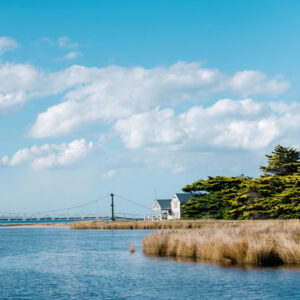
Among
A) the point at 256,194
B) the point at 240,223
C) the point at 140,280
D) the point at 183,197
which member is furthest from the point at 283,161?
the point at 140,280

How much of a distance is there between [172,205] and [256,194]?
116 ft

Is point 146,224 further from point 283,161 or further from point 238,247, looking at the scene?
point 238,247

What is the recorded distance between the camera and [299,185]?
58875mm

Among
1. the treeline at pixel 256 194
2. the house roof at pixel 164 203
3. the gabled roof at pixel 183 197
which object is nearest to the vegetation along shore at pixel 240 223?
the treeline at pixel 256 194

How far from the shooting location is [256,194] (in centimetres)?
6569

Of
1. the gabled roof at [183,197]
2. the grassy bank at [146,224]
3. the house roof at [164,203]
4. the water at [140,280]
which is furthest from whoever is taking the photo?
the house roof at [164,203]

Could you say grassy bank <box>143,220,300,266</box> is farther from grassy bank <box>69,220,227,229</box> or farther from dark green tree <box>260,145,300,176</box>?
dark green tree <box>260,145,300,176</box>

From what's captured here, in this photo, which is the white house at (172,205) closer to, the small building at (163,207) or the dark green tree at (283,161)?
the small building at (163,207)

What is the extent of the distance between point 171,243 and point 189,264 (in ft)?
15.8

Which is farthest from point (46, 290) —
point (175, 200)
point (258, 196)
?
point (175, 200)

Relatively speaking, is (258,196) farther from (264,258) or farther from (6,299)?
(6,299)

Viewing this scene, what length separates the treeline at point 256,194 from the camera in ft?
197

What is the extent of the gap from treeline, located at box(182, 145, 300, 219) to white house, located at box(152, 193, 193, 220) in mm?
17014

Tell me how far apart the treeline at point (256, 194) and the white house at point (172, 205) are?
1701cm
